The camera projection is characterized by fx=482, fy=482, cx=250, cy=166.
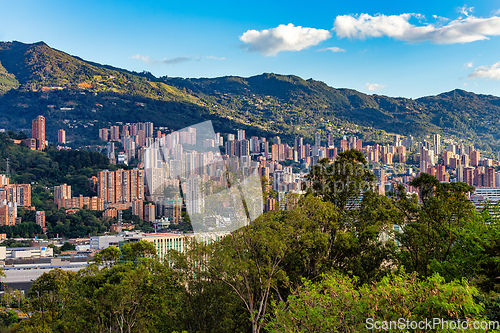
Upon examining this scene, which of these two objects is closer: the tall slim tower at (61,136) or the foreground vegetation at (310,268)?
the foreground vegetation at (310,268)

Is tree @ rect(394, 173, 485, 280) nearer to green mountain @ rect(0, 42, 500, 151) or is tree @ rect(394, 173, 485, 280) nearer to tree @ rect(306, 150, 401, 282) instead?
tree @ rect(306, 150, 401, 282)

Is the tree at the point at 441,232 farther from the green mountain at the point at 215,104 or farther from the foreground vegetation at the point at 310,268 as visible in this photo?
the green mountain at the point at 215,104

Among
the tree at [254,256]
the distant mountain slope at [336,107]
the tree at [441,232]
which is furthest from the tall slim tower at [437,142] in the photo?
the tree at [254,256]

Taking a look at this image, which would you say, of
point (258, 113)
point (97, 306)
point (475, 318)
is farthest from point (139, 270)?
point (258, 113)

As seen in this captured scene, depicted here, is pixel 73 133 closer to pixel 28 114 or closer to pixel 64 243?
pixel 28 114

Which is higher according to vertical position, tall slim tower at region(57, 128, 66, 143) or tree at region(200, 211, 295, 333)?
tall slim tower at region(57, 128, 66, 143)

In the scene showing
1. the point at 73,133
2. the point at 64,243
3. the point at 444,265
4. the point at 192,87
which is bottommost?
the point at 64,243

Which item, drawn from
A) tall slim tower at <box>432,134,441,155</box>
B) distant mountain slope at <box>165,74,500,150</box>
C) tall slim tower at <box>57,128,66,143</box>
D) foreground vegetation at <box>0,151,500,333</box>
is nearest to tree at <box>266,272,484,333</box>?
foreground vegetation at <box>0,151,500,333</box>
